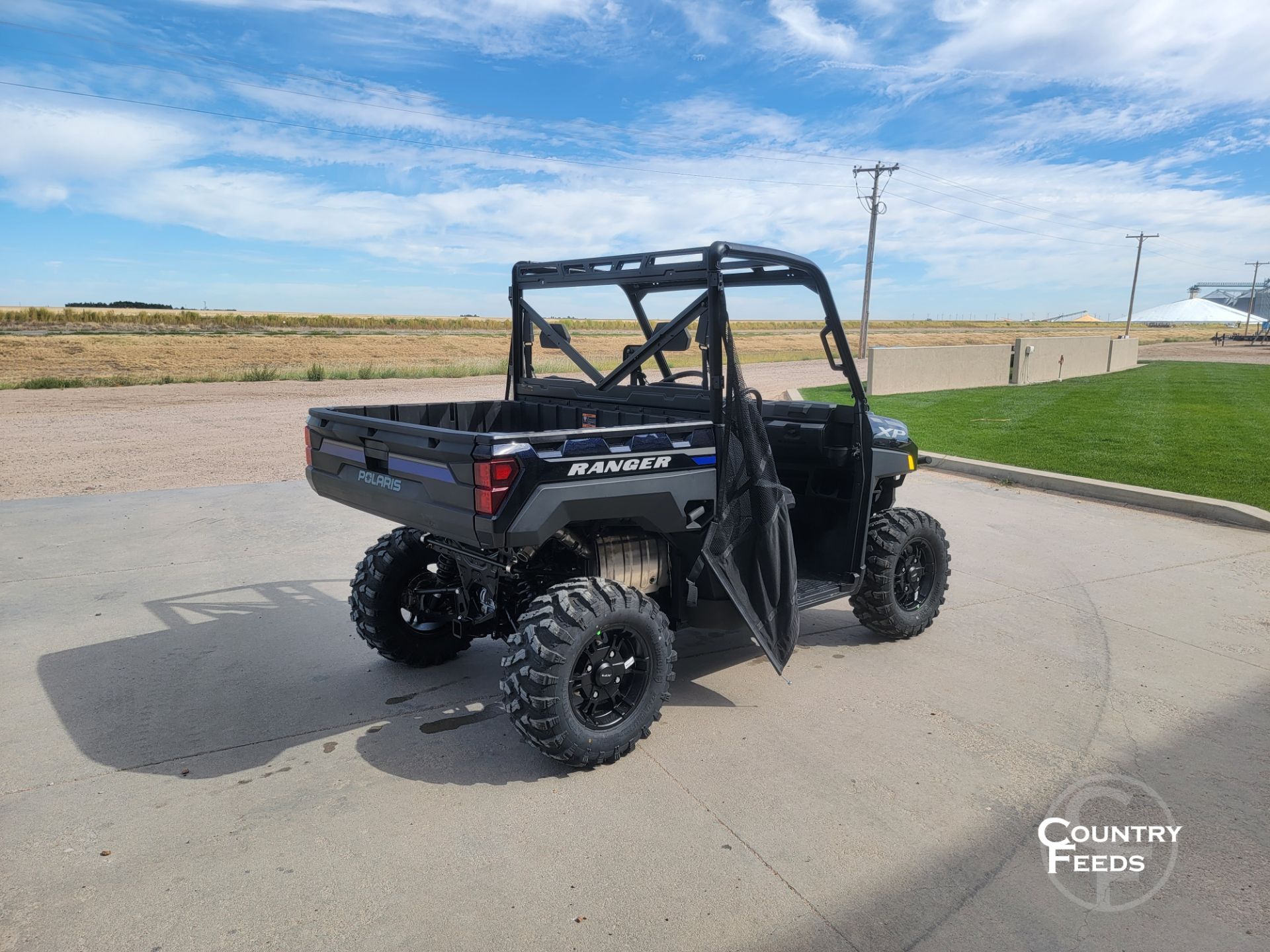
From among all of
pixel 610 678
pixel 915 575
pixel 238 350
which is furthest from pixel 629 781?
pixel 238 350

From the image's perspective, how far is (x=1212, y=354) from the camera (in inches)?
1813

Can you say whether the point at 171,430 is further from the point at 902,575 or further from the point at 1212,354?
the point at 1212,354

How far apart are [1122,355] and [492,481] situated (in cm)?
3453

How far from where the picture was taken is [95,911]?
8.78 ft

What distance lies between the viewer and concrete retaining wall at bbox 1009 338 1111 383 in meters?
25.1

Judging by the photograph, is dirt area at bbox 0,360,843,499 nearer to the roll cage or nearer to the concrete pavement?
the concrete pavement

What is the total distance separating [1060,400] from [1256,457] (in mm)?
8563

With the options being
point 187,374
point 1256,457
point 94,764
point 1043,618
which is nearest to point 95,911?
point 94,764

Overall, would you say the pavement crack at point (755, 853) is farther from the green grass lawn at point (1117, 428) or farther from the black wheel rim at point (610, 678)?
the green grass lawn at point (1117, 428)

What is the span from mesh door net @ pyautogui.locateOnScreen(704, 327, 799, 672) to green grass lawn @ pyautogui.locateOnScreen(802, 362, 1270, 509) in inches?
263

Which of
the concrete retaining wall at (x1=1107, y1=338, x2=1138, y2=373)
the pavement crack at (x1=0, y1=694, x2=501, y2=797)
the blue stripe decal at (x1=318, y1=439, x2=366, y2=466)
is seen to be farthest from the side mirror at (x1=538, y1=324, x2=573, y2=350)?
the concrete retaining wall at (x1=1107, y1=338, x2=1138, y2=373)

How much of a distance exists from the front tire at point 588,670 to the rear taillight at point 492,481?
1.68 feet

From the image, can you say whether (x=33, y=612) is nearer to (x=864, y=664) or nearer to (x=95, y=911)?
(x=95, y=911)

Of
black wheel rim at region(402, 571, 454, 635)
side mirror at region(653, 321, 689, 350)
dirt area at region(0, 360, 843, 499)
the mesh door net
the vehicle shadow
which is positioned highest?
side mirror at region(653, 321, 689, 350)
